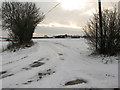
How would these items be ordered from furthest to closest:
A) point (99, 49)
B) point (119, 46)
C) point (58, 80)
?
point (99, 49), point (119, 46), point (58, 80)

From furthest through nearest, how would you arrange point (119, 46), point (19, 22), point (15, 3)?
1. point (15, 3)
2. point (19, 22)
3. point (119, 46)

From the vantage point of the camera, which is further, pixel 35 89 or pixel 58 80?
pixel 58 80

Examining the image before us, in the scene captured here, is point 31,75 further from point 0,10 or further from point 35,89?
point 0,10

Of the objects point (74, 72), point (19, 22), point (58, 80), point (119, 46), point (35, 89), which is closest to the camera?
point (35, 89)

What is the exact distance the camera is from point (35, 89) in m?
4.53

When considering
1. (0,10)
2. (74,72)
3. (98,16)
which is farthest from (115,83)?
(0,10)

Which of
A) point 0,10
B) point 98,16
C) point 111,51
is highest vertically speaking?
point 0,10

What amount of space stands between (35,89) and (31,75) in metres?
1.62

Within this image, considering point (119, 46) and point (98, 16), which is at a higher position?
point (98, 16)

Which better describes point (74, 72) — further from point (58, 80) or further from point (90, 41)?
point (90, 41)

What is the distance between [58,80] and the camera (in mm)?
5164

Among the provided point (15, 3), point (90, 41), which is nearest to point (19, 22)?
point (15, 3)

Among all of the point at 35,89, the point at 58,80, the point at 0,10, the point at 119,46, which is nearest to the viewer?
the point at 35,89

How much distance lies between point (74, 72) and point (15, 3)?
2109cm
